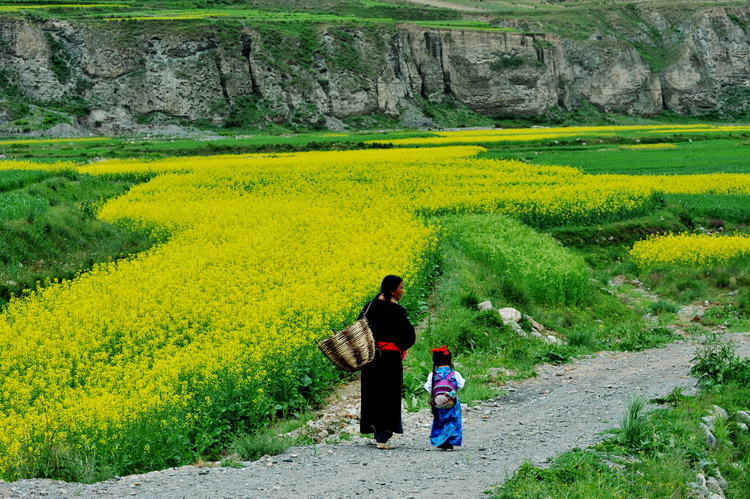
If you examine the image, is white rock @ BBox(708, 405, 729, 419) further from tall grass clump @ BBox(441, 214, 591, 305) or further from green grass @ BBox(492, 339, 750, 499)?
tall grass clump @ BBox(441, 214, 591, 305)

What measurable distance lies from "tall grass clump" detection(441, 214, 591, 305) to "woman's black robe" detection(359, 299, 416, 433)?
1020cm

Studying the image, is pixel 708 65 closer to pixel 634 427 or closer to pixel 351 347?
pixel 634 427

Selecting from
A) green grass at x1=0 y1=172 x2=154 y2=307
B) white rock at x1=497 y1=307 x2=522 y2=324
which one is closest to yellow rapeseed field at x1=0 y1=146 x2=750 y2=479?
green grass at x1=0 y1=172 x2=154 y2=307

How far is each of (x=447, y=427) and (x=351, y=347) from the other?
1.62m

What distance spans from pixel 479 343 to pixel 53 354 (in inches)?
324

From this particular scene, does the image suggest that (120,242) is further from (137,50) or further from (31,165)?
(137,50)

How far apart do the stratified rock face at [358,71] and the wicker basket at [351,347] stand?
272 ft

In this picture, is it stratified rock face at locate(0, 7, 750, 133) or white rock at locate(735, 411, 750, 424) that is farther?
stratified rock face at locate(0, 7, 750, 133)

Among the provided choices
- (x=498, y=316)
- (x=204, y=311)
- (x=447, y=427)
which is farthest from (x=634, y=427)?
(x=204, y=311)

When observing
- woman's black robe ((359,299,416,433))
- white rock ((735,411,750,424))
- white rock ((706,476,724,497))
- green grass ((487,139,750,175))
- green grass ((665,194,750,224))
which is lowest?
green grass ((487,139,750,175))

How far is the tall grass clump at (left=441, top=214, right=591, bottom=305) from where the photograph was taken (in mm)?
19797

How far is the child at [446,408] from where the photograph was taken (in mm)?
9539

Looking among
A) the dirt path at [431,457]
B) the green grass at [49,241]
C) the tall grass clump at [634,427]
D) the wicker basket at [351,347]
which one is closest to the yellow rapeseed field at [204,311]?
the dirt path at [431,457]

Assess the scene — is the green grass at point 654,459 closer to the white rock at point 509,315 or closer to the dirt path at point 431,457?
the dirt path at point 431,457
